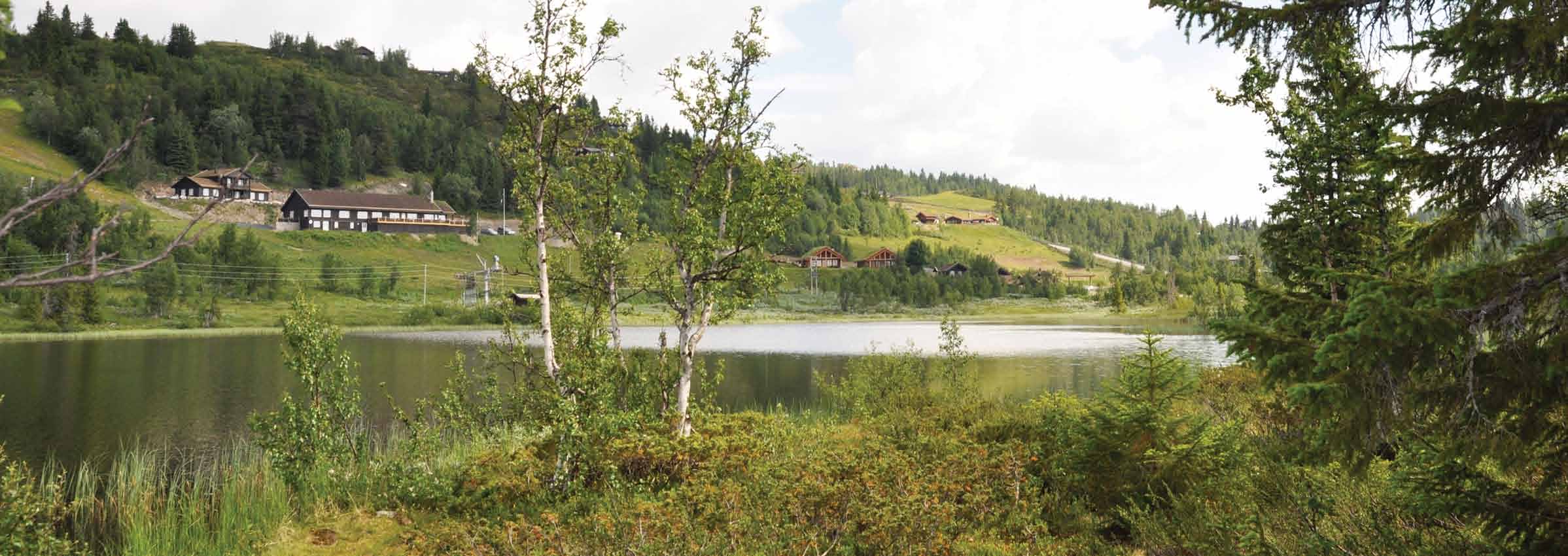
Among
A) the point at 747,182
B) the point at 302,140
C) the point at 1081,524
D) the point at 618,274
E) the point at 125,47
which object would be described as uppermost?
the point at 125,47

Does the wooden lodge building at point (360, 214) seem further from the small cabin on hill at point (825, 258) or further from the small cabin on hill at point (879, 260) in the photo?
the small cabin on hill at point (879, 260)

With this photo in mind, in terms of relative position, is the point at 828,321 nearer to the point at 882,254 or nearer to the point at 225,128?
the point at 882,254

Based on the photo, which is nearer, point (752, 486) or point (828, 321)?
point (752, 486)

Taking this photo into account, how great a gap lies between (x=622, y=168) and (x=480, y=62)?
8.82 feet

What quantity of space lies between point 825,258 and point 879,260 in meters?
10.9

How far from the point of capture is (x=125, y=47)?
7849 inches

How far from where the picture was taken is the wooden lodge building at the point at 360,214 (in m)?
132

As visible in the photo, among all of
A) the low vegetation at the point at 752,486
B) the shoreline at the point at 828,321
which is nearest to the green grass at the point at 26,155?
the shoreline at the point at 828,321

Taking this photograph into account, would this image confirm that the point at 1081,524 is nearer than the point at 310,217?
Yes

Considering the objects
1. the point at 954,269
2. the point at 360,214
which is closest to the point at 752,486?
the point at 360,214

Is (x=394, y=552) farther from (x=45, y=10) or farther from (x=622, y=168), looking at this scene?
(x=45, y=10)

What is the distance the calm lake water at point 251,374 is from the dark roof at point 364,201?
250 ft

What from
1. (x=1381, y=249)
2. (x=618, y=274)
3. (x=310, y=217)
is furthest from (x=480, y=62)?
(x=310, y=217)

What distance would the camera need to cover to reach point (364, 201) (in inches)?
5458
